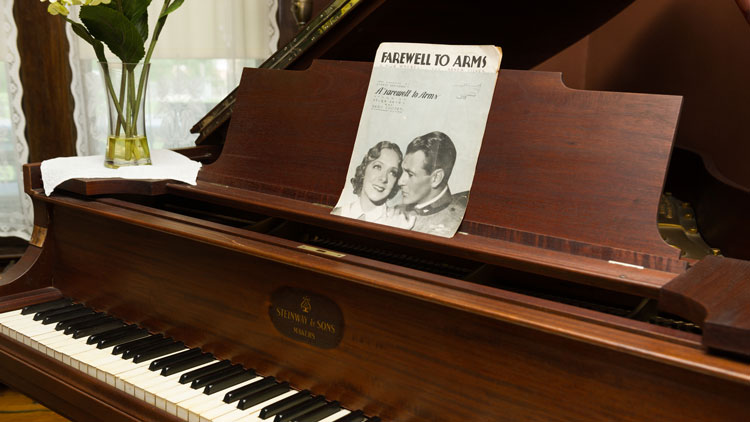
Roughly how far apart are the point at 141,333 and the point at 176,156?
639mm

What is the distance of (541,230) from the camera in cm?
129

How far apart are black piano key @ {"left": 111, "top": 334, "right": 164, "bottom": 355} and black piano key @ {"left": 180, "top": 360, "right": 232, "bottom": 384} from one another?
21cm

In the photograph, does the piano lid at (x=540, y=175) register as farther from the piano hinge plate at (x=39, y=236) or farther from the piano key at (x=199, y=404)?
the piano hinge plate at (x=39, y=236)

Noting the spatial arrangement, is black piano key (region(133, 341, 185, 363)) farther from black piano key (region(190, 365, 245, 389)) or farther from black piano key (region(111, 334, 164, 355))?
black piano key (region(190, 365, 245, 389))

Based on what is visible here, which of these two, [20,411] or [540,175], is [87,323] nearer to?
[540,175]

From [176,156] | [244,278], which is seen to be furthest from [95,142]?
[244,278]

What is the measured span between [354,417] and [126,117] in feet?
3.80

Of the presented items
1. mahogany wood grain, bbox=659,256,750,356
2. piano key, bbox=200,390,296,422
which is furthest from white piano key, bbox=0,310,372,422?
mahogany wood grain, bbox=659,256,750,356

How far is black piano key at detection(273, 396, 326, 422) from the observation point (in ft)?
4.03

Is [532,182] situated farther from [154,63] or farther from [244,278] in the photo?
[154,63]

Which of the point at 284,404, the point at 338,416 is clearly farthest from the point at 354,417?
the point at 284,404

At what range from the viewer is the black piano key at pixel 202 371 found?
1387 millimetres

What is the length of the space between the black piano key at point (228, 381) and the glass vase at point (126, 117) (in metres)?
A: 0.82

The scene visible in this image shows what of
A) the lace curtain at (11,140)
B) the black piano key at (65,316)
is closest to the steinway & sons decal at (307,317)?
the black piano key at (65,316)
